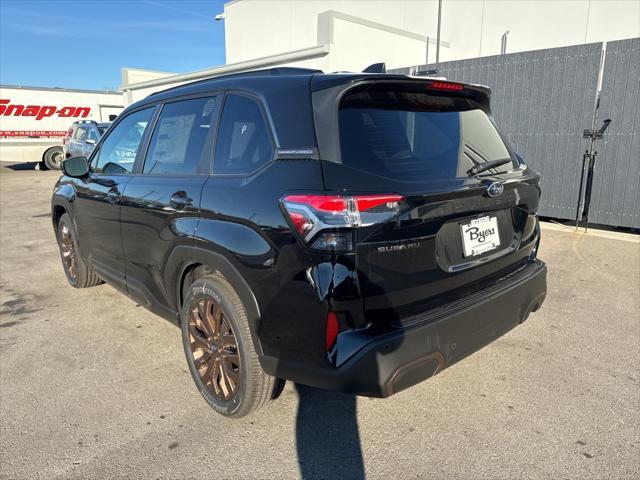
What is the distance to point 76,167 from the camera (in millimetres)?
4098

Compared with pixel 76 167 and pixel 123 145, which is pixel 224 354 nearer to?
pixel 123 145

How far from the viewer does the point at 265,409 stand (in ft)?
9.18

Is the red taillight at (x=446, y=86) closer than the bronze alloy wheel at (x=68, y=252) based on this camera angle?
Yes

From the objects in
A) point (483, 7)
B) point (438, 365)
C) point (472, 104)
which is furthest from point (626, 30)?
point (438, 365)

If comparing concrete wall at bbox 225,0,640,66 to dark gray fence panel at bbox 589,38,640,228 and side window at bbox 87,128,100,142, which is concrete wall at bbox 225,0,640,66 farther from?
side window at bbox 87,128,100,142

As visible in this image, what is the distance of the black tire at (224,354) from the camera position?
2.44 m

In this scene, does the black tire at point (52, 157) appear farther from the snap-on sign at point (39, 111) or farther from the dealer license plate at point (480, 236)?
the dealer license plate at point (480, 236)

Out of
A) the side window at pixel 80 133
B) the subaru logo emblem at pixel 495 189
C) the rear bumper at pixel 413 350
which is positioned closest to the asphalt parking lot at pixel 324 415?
the rear bumper at pixel 413 350

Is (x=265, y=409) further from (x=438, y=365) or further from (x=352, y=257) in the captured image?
(x=352, y=257)

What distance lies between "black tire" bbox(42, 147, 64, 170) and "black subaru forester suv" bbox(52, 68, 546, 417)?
20929 mm

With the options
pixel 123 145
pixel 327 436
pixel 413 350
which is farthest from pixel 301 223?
pixel 123 145

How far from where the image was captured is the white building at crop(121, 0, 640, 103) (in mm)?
12086

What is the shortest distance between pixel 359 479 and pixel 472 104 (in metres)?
2.20

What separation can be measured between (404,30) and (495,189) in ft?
50.9
